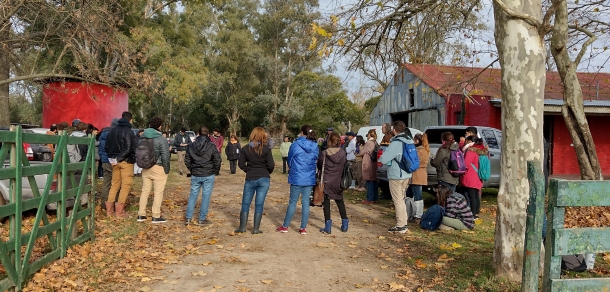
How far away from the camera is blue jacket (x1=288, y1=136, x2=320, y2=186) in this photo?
25.9ft

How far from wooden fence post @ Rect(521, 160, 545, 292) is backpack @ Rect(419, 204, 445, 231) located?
4191 mm

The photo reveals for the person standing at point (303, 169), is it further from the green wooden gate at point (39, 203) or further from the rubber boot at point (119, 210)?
the rubber boot at point (119, 210)

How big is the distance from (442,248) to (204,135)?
451 centimetres

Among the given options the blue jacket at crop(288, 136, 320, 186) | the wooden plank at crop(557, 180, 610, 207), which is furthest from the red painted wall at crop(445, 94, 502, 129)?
the wooden plank at crop(557, 180, 610, 207)

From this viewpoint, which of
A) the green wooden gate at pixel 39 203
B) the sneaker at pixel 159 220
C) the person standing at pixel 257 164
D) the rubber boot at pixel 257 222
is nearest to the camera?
the green wooden gate at pixel 39 203

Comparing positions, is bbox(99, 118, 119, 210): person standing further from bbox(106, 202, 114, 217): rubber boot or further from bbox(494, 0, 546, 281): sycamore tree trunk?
bbox(494, 0, 546, 281): sycamore tree trunk

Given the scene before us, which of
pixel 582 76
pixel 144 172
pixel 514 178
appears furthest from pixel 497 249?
pixel 582 76

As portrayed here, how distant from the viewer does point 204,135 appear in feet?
28.9

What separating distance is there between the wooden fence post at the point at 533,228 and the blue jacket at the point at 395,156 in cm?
396

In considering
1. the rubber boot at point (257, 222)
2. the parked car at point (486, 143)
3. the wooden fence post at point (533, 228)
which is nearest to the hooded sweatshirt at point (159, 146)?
the rubber boot at point (257, 222)

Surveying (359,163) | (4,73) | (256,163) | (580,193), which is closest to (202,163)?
(256,163)

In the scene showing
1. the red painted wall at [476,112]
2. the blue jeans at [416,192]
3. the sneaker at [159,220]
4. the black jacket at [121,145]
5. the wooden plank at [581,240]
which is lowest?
the sneaker at [159,220]

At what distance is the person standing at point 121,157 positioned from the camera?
28.8 feet

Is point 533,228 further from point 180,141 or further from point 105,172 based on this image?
point 180,141
